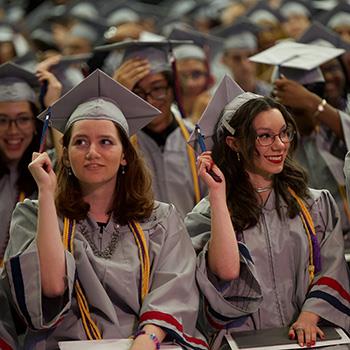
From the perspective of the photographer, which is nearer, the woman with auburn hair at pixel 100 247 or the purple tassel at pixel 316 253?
the woman with auburn hair at pixel 100 247

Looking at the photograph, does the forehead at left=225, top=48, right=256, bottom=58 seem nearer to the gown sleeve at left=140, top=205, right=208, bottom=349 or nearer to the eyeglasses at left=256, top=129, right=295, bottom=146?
the eyeglasses at left=256, top=129, right=295, bottom=146

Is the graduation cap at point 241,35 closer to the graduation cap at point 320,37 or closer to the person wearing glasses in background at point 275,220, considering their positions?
the graduation cap at point 320,37

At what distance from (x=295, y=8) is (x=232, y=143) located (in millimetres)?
5531

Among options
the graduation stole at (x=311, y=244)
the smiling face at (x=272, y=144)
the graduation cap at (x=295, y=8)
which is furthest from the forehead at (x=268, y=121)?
the graduation cap at (x=295, y=8)

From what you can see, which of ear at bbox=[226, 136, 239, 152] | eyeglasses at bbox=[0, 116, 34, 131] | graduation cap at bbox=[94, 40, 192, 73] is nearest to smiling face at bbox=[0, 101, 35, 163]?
eyeglasses at bbox=[0, 116, 34, 131]

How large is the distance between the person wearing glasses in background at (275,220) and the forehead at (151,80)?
3.27 feet

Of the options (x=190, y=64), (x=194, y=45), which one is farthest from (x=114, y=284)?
(x=194, y=45)

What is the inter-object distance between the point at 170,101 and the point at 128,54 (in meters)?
0.39

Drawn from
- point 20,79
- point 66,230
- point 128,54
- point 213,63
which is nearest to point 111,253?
point 66,230

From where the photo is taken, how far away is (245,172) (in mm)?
3191

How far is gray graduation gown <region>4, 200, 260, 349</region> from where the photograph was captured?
9.06 ft

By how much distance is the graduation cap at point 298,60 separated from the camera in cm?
421

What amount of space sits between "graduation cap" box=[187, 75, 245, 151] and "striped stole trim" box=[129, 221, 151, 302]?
0.43 meters

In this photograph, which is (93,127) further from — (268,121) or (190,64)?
(190,64)
